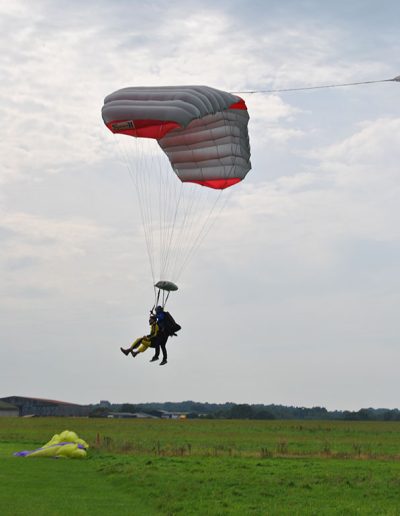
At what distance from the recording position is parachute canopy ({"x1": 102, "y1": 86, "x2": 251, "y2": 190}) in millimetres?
20625

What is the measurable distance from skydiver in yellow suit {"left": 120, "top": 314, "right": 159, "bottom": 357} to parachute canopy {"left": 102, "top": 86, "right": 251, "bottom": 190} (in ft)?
15.6

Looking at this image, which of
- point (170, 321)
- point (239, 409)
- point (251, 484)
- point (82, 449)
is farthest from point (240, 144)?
point (239, 409)

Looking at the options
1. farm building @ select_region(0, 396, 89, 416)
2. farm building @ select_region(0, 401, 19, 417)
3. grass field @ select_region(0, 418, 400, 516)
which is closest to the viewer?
grass field @ select_region(0, 418, 400, 516)

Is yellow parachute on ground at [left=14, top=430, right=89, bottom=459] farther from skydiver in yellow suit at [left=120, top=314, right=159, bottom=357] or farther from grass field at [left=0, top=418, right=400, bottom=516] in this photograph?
skydiver in yellow suit at [left=120, top=314, right=159, bottom=357]

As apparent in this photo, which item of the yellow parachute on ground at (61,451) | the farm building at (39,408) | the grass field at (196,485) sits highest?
the farm building at (39,408)

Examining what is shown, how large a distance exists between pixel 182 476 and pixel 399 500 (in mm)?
6449

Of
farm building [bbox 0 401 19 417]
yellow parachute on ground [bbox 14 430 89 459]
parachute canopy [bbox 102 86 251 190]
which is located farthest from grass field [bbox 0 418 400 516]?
farm building [bbox 0 401 19 417]

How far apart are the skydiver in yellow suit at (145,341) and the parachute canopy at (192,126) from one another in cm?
476

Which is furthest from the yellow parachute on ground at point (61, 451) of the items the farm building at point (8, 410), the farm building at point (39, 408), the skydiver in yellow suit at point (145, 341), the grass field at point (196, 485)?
the farm building at point (39, 408)

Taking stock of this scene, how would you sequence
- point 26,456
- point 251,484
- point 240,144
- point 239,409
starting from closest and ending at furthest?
point 251,484 < point 240,144 < point 26,456 < point 239,409

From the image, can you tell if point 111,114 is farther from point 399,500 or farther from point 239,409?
point 239,409

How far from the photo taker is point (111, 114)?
21156 mm

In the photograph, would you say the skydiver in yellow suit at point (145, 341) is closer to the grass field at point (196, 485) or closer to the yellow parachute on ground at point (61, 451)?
the grass field at point (196, 485)

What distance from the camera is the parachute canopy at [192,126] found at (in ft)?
67.7
